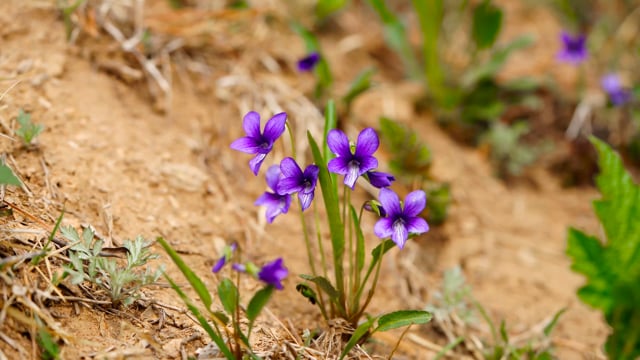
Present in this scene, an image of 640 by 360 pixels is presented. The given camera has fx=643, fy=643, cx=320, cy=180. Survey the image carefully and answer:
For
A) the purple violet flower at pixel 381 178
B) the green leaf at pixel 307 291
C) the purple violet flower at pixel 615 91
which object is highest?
the purple violet flower at pixel 615 91

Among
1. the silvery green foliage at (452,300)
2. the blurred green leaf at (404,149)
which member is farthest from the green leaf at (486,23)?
the silvery green foliage at (452,300)

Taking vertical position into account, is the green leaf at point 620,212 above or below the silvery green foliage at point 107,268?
above

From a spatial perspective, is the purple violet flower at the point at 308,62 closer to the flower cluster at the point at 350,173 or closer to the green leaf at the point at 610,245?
the flower cluster at the point at 350,173

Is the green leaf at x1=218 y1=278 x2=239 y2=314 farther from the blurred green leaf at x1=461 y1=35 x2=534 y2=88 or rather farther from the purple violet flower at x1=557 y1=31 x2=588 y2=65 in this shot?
the purple violet flower at x1=557 y1=31 x2=588 y2=65

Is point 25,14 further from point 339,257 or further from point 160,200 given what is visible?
point 339,257

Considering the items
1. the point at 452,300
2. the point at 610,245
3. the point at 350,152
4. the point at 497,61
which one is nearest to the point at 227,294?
the point at 350,152

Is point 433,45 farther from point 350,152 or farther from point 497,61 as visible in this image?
point 350,152

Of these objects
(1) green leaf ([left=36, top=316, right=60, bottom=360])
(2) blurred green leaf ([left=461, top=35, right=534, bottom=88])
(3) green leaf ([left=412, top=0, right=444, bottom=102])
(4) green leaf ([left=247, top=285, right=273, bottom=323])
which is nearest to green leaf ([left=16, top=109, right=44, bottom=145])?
(1) green leaf ([left=36, top=316, right=60, bottom=360])
